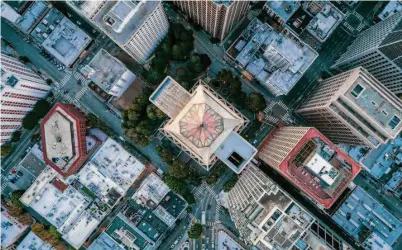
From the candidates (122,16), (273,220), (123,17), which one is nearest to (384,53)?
(273,220)

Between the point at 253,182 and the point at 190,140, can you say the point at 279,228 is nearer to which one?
the point at 253,182

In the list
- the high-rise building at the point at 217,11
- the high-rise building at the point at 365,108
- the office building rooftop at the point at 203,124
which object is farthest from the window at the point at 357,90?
the high-rise building at the point at 217,11

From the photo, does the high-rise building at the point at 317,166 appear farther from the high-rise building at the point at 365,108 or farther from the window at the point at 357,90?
the window at the point at 357,90

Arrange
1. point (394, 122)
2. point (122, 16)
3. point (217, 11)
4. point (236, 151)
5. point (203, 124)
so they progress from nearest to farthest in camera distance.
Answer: point (203, 124), point (394, 122), point (122, 16), point (217, 11), point (236, 151)

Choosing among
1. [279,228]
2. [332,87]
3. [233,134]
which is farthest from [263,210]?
[332,87]

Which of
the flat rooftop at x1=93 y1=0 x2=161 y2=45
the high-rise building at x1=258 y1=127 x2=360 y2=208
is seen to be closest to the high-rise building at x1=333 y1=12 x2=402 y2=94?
the high-rise building at x1=258 y1=127 x2=360 y2=208

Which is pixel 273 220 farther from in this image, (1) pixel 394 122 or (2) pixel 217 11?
(2) pixel 217 11
